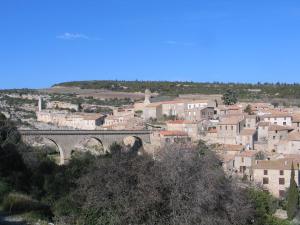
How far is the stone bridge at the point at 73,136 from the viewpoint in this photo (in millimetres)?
50994

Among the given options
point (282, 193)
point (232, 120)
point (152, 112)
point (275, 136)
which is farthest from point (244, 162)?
point (152, 112)

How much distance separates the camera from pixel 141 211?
1606cm

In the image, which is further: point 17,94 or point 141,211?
point 17,94

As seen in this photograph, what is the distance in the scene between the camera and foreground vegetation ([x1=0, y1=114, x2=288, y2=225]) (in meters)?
15.5

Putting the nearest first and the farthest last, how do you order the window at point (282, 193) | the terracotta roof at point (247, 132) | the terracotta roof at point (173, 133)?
the window at point (282, 193) → the terracotta roof at point (247, 132) → the terracotta roof at point (173, 133)

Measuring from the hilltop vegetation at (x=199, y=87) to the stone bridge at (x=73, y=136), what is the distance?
42.7m

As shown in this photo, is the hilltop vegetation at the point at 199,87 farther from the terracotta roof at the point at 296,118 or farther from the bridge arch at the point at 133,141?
the bridge arch at the point at 133,141

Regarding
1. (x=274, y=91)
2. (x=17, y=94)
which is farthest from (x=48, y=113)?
(x=274, y=91)

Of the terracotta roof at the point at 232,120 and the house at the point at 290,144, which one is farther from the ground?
the terracotta roof at the point at 232,120

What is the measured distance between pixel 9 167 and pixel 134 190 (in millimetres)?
9130

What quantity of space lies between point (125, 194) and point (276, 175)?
27.6m

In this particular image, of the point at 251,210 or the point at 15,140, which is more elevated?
the point at 15,140

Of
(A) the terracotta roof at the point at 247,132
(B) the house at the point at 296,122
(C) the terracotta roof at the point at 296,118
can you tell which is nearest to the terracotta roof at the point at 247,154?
(A) the terracotta roof at the point at 247,132

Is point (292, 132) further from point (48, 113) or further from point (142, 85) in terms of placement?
point (142, 85)
